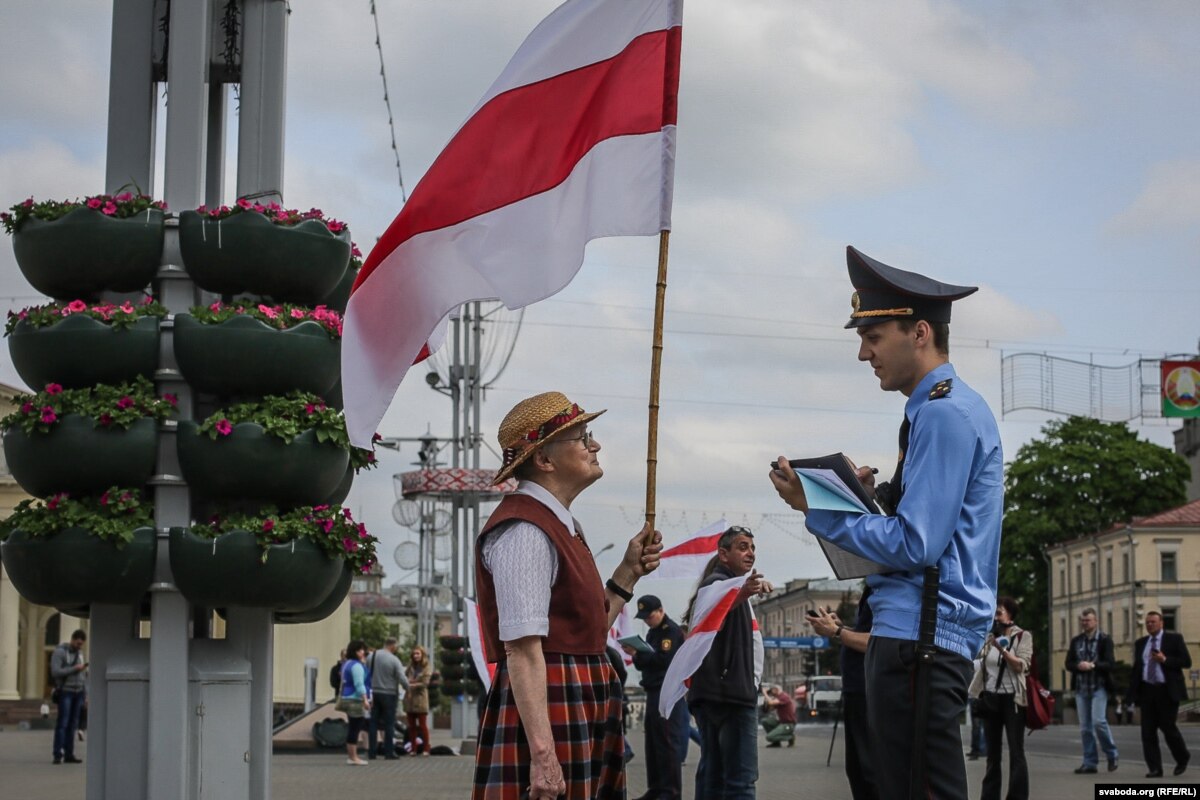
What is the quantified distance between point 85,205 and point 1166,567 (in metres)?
82.4

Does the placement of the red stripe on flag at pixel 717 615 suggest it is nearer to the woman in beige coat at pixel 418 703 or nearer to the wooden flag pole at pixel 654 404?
the wooden flag pole at pixel 654 404

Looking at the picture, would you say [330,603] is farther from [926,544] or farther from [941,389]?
[926,544]

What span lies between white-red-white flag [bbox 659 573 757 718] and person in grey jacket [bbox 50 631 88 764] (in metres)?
15.0

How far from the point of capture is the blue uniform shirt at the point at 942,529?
5121mm

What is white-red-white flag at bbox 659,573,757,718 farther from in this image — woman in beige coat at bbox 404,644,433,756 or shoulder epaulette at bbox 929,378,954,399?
woman in beige coat at bbox 404,644,433,756

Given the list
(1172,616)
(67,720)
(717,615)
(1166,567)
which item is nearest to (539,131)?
(717,615)

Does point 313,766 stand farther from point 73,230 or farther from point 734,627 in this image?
point 73,230

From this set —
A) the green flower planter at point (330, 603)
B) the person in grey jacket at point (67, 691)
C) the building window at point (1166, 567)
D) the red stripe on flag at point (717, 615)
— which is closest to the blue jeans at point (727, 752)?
the red stripe on flag at point (717, 615)

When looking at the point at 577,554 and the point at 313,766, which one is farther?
the point at 313,766

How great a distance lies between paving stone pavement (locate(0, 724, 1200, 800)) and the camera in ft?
57.9

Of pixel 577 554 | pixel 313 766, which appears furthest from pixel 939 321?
pixel 313 766

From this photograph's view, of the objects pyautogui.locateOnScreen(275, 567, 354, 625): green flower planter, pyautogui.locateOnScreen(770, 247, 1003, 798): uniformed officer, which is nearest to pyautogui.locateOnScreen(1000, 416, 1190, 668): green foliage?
pyautogui.locateOnScreen(275, 567, 354, 625): green flower planter

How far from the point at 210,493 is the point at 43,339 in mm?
1253

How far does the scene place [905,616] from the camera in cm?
518
